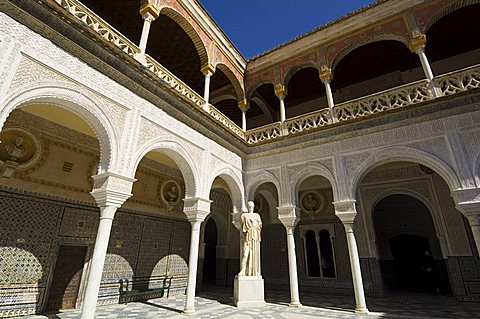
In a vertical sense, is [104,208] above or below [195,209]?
below

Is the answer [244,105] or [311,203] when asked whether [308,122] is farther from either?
[311,203]

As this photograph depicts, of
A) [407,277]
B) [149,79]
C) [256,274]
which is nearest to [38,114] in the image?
[149,79]

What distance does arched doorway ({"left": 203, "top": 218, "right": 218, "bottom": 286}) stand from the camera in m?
10.5

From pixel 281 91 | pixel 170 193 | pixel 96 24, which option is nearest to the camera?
pixel 96 24

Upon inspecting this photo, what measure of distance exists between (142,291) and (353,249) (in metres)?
4.96

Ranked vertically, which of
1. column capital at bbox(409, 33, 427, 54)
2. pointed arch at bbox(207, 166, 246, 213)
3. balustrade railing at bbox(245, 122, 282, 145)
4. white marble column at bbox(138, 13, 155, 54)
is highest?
column capital at bbox(409, 33, 427, 54)

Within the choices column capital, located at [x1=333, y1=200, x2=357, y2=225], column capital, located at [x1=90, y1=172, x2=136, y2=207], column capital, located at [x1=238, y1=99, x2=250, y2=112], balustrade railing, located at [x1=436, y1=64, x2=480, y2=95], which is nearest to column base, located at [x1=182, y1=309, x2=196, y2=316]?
column capital, located at [x1=90, y1=172, x2=136, y2=207]

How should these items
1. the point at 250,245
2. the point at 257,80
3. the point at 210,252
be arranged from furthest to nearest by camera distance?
the point at 210,252 → the point at 257,80 → the point at 250,245

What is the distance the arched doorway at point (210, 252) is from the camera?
1046cm

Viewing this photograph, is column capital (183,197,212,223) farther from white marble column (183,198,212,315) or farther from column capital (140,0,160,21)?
column capital (140,0,160,21)

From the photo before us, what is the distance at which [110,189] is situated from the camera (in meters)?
3.76

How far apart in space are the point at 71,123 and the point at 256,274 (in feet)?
16.8

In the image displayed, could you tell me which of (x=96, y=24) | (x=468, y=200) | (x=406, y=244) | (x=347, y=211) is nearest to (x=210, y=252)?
(x=347, y=211)

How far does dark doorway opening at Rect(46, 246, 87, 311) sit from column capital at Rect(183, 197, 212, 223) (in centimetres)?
234
